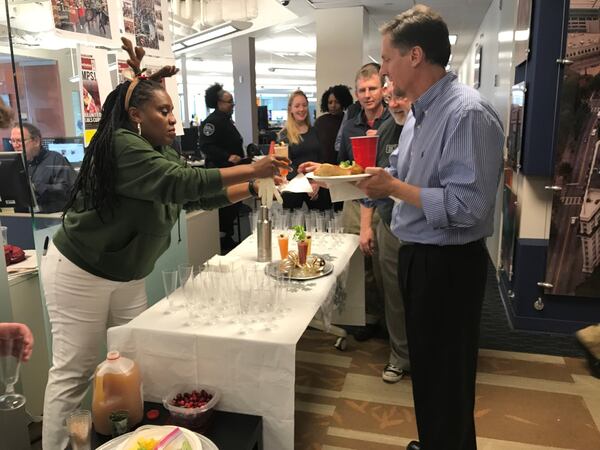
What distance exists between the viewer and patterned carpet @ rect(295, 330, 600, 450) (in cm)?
238

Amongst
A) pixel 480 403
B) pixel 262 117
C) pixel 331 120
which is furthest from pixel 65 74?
pixel 262 117

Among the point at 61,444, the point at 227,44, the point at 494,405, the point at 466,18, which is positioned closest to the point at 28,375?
the point at 61,444

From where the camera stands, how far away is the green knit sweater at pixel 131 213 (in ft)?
5.87

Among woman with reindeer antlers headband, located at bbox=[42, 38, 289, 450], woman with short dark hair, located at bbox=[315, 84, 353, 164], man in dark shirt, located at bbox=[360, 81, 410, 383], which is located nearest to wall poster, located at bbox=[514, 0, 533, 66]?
man in dark shirt, located at bbox=[360, 81, 410, 383]

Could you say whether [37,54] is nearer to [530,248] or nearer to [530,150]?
[530,150]

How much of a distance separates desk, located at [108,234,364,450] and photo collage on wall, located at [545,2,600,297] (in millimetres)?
2239

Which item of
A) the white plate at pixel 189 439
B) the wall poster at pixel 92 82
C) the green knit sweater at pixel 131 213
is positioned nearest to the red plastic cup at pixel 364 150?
the green knit sweater at pixel 131 213

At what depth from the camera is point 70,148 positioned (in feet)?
8.50

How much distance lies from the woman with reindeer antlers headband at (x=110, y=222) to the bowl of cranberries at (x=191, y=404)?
44 centimetres

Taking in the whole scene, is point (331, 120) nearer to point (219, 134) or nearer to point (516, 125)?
point (516, 125)

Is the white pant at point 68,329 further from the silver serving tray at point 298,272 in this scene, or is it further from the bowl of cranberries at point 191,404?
the silver serving tray at point 298,272

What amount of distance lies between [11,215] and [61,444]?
4.82 feet

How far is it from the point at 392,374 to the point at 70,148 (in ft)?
7.03

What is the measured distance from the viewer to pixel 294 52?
12.2 meters
